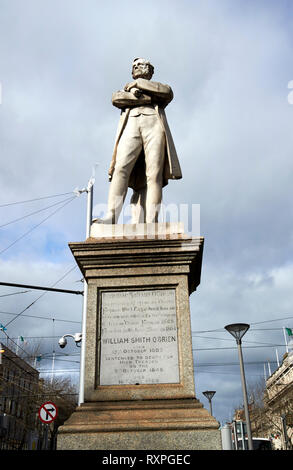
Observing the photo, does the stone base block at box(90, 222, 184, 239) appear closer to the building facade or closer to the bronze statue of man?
the bronze statue of man

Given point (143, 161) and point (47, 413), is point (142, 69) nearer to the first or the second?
point (143, 161)

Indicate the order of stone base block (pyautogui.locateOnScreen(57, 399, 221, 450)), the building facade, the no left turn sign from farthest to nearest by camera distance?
the building facade
the no left turn sign
stone base block (pyautogui.locateOnScreen(57, 399, 221, 450))

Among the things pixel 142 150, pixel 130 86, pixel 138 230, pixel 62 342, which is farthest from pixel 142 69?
pixel 62 342

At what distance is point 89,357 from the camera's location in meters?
5.62

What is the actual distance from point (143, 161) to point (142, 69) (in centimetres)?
167

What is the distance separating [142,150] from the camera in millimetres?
7516

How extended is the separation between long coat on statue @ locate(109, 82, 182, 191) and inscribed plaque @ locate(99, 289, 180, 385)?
229 cm

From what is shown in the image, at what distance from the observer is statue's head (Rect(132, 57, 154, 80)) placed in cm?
786

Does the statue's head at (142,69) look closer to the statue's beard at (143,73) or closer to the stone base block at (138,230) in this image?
the statue's beard at (143,73)

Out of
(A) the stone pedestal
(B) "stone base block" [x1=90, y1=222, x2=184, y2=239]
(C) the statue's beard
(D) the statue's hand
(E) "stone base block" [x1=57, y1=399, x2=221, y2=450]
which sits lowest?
(E) "stone base block" [x1=57, y1=399, x2=221, y2=450]

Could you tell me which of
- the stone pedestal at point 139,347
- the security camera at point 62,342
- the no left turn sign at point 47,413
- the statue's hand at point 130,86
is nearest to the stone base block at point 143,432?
the stone pedestal at point 139,347

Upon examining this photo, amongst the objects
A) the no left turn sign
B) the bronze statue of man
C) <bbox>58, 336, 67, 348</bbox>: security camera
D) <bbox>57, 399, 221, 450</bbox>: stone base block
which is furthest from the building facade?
<bbox>57, 399, 221, 450</bbox>: stone base block
